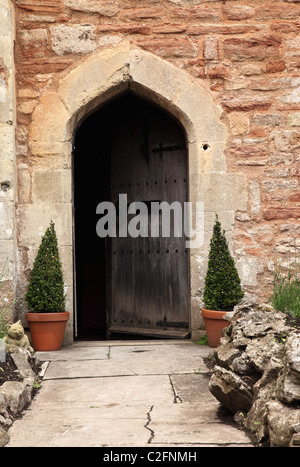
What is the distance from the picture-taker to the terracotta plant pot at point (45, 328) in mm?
5098

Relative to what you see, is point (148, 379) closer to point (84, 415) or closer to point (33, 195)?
point (84, 415)

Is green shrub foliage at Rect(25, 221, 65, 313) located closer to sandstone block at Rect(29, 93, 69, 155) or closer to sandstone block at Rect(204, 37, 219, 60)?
sandstone block at Rect(29, 93, 69, 155)

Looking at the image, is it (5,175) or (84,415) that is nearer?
(84,415)

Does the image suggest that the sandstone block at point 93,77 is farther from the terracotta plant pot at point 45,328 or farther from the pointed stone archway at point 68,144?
the terracotta plant pot at point 45,328

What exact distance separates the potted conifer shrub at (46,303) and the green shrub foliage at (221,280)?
1.34 meters

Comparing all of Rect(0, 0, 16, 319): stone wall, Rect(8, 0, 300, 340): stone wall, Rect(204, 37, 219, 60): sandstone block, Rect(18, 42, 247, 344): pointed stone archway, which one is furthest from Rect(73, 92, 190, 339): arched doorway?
Rect(0, 0, 16, 319): stone wall

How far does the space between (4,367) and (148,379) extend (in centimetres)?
101

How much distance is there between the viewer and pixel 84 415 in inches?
128

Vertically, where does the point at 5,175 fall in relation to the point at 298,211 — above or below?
above

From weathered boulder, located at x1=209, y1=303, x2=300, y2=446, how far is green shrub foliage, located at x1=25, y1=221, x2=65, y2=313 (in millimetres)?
1808

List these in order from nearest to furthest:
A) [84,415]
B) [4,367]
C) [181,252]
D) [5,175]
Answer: [84,415]
[4,367]
[5,175]
[181,252]

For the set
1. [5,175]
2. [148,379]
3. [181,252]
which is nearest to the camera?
[148,379]

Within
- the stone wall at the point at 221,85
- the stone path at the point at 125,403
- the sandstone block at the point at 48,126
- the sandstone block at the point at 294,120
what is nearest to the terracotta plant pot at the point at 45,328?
the stone path at the point at 125,403

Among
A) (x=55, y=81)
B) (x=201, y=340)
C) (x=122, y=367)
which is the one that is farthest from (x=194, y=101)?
(x=122, y=367)
